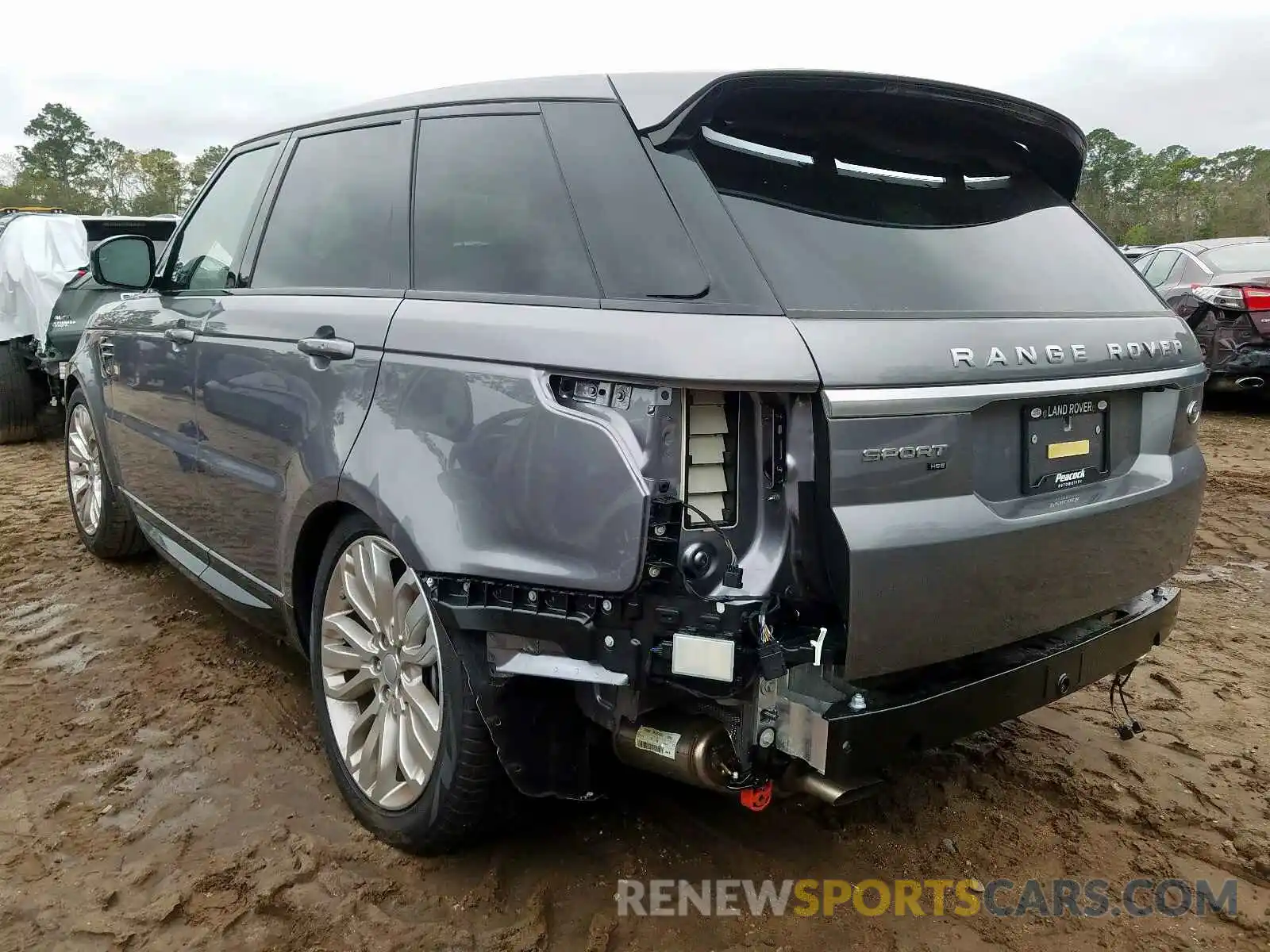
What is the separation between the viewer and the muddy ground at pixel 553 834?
90.0 inches

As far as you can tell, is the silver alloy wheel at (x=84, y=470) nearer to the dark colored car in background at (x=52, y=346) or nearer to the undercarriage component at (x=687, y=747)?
the dark colored car in background at (x=52, y=346)

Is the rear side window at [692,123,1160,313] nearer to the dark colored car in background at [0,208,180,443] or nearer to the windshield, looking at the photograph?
the windshield

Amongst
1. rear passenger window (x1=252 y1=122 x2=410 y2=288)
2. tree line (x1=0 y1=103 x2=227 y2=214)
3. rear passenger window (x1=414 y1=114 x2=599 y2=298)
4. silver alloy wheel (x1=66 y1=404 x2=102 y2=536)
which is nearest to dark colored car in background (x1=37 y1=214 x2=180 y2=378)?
silver alloy wheel (x1=66 y1=404 x2=102 y2=536)

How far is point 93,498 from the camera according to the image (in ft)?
16.7

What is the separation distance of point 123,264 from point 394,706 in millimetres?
2537

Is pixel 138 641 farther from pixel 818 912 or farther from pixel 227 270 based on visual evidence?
pixel 818 912

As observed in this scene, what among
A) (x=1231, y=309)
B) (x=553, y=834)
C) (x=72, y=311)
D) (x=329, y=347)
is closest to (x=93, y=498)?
(x=329, y=347)

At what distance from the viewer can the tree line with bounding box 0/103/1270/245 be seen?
39750mm

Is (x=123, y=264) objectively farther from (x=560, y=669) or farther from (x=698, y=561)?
(x=698, y=561)

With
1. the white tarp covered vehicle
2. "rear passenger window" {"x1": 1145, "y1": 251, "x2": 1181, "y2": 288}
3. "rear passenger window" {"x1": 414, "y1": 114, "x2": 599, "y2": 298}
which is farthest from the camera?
"rear passenger window" {"x1": 1145, "y1": 251, "x2": 1181, "y2": 288}

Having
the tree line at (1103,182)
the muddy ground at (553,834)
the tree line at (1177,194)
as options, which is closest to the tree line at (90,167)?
the tree line at (1103,182)

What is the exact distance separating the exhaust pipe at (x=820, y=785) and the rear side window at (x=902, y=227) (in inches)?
37.7

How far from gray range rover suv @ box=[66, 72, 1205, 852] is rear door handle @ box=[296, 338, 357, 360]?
0.04 feet

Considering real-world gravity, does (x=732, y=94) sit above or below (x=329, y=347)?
above
